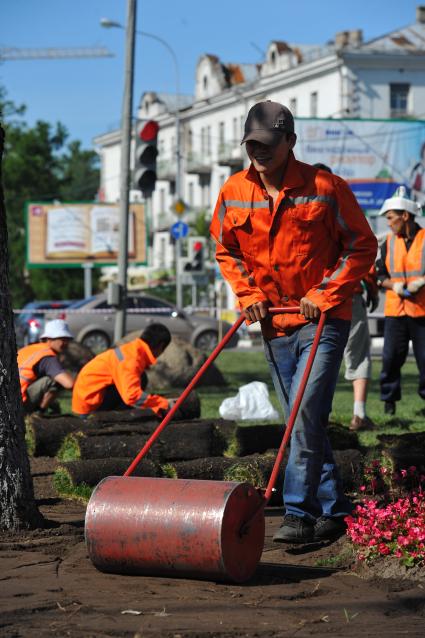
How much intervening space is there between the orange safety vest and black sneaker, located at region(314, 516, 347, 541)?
5110mm

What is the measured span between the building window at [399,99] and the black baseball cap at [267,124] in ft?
183

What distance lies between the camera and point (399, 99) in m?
60.8

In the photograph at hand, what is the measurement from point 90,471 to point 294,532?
2.01 metres

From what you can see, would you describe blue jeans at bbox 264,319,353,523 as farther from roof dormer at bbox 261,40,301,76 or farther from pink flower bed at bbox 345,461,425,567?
roof dormer at bbox 261,40,301,76

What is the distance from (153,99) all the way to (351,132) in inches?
2150

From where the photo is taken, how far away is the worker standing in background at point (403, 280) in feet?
35.8

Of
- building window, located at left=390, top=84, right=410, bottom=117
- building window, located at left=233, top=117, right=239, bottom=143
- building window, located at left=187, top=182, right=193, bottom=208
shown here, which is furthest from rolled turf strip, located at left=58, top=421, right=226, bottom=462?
building window, located at left=187, top=182, right=193, bottom=208

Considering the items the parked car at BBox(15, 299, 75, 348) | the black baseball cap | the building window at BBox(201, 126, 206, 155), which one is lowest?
the parked car at BBox(15, 299, 75, 348)

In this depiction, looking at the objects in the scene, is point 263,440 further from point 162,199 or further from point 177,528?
point 162,199

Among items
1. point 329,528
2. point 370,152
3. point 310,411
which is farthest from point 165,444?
point 370,152

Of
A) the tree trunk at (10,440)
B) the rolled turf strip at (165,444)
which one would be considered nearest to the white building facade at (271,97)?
the rolled turf strip at (165,444)

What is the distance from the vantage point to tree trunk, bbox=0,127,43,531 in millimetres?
6125

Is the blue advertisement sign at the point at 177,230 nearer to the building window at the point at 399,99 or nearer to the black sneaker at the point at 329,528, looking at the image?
the building window at the point at 399,99

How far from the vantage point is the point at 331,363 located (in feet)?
19.5
